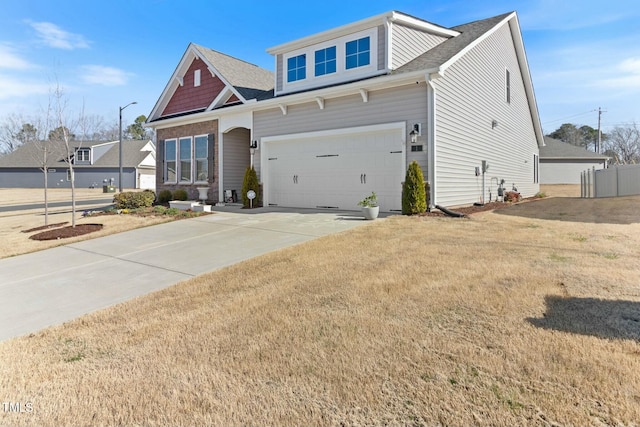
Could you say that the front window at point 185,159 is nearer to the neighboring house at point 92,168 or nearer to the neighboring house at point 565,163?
the neighboring house at point 92,168

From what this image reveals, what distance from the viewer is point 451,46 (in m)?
12.0

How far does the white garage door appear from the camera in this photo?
10.7m

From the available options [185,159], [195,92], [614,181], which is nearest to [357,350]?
[185,159]

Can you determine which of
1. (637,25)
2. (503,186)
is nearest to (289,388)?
(503,186)

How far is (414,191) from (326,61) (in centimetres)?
598

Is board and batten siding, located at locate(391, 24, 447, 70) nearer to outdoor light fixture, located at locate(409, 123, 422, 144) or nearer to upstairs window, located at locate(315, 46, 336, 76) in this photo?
upstairs window, located at locate(315, 46, 336, 76)

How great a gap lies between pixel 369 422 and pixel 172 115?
60.0 ft

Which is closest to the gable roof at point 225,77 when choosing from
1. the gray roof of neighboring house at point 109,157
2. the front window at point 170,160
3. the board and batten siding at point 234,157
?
the board and batten siding at point 234,157

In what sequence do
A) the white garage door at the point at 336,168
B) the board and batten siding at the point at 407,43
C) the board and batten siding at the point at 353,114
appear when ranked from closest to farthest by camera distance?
the board and batten siding at the point at 353,114 < the white garage door at the point at 336,168 < the board and batten siding at the point at 407,43

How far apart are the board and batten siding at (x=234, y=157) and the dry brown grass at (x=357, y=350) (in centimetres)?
1065

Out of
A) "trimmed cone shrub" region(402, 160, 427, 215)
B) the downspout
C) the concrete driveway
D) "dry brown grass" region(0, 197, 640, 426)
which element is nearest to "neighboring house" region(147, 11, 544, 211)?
the downspout

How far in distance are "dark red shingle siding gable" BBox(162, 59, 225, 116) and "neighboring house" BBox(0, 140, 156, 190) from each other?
81.6 feet

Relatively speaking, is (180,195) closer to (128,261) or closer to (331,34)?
(331,34)

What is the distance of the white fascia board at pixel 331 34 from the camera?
11.0 meters
